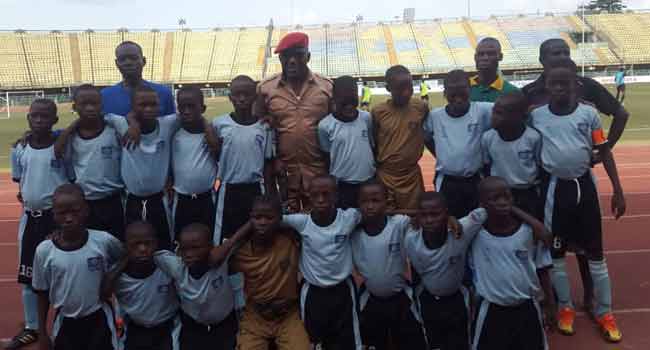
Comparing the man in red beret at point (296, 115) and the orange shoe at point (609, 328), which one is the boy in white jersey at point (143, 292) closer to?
the man in red beret at point (296, 115)

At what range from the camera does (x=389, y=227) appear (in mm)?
3691

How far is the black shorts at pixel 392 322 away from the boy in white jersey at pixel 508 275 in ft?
1.20

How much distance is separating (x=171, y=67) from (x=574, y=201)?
5088cm

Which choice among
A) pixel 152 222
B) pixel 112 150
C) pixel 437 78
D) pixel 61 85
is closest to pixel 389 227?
pixel 152 222

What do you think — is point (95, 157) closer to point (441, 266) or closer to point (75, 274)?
point (75, 274)

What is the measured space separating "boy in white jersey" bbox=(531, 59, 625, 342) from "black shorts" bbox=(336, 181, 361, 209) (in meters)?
1.27

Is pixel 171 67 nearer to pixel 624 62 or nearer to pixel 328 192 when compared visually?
pixel 624 62

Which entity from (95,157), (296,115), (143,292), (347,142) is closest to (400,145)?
(347,142)

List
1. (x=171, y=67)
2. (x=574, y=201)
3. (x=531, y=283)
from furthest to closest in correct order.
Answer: (x=171, y=67)
(x=574, y=201)
(x=531, y=283)

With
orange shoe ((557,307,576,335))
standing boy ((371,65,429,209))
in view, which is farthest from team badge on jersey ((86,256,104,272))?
orange shoe ((557,307,576,335))

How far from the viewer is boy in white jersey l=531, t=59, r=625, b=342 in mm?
3854

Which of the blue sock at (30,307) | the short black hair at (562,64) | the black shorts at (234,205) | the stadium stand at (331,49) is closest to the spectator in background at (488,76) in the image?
the short black hair at (562,64)

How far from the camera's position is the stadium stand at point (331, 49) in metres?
48.3

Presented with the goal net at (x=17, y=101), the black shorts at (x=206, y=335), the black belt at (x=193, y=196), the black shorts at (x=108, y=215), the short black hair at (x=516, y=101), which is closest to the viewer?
the black shorts at (x=206, y=335)
